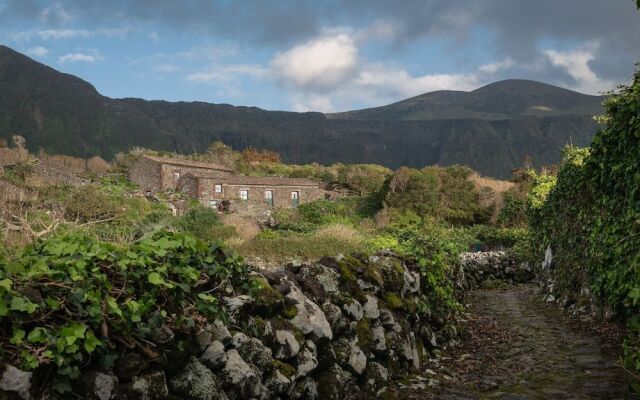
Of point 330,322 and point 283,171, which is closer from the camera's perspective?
point 330,322

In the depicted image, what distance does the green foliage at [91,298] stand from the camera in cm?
295

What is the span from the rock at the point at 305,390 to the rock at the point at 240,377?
62cm

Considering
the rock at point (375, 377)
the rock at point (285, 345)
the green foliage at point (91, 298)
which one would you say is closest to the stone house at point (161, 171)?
the rock at point (375, 377)

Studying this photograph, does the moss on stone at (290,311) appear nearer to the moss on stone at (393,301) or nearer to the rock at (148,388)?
the rock at (148,388)

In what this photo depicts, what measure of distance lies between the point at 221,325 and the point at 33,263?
60.2 inches

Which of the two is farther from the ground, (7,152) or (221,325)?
(7,152)

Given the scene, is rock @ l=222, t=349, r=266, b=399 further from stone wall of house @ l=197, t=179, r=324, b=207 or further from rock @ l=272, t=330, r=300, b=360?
stone wall of house @ l=197, t=179, r=324, b=207

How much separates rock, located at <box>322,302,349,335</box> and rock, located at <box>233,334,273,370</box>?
131 centimetres

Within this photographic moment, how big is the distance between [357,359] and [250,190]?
42.0m

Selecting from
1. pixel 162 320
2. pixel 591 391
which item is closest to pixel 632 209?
pixel 591 391

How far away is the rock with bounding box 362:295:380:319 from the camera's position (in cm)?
647

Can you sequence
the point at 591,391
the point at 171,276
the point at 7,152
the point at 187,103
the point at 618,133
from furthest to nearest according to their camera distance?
1. the point at 187,103
2. the point at 7,152
3. the point at 618,133
4. the point at 591,391
5. the point at 171,276

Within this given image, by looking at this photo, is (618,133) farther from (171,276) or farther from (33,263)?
(33,263)

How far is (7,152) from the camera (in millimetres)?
38688
